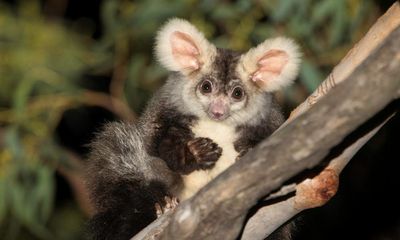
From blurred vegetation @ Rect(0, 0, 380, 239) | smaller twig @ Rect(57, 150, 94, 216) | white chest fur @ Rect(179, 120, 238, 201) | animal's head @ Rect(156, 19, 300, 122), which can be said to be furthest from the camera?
smaller twig @ Rect(57, 150, 94, 216)

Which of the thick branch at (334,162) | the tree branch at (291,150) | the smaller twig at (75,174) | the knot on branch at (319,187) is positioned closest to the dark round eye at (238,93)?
the thick branch at (334,162)

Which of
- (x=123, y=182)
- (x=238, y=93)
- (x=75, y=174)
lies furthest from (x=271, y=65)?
(x=75, y=174)

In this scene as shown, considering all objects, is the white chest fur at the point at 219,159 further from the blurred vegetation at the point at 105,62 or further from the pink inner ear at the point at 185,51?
the blurred vegetation at the point at 105,62

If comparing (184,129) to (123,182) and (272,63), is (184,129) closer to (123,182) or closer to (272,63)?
(123,182)

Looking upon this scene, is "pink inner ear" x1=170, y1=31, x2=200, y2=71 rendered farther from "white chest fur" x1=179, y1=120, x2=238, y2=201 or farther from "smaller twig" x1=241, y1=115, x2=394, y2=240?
"smaller twig" x1=241, y1=115, x2=394, y2=240

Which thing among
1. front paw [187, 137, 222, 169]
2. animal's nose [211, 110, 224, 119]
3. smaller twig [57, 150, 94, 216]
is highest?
smaller twig [57, 150, 94, 216]

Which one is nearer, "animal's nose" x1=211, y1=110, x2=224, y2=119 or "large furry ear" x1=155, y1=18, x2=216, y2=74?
"animal's nose" x1=211, y1=110, x2=224, y2=119

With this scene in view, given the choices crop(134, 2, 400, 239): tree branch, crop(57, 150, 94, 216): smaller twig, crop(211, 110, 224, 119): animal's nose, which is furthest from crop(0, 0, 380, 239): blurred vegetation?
crop(134, 2, 400, 239): tree branch

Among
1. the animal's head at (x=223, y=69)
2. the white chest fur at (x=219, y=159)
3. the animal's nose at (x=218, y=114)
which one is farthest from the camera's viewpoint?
the animal's head at (x=223, y=69)
